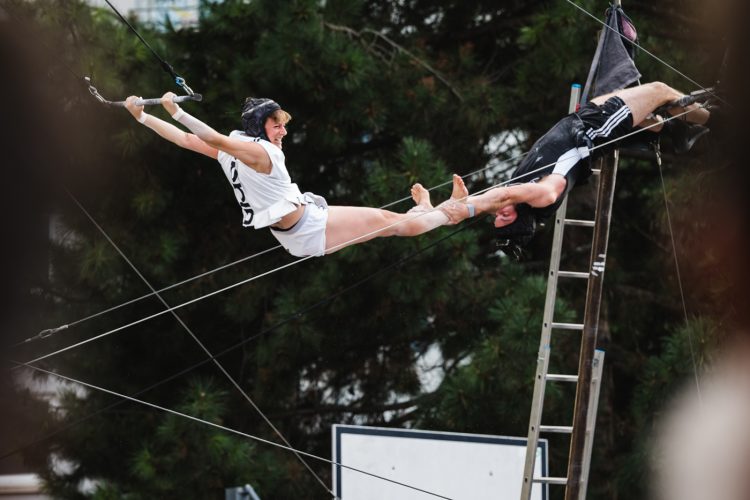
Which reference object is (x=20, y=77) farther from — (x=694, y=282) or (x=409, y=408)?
(x=694, y=282)

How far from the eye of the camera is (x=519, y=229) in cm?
760

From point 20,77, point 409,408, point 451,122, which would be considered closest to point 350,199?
point 451,122

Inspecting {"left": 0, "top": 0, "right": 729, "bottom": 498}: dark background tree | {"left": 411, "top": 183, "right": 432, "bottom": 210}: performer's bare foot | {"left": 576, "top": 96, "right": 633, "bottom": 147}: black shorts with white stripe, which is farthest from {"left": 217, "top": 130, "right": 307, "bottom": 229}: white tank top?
{"left": 0, "top": 0, "right": 729, "bottom": 498}: dark background tree

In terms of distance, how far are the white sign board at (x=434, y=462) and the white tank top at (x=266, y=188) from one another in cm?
362

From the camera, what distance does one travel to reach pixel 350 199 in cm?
1211

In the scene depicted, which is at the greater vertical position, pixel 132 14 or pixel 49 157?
pixel 132 14

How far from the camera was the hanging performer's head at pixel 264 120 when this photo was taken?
6992 mm

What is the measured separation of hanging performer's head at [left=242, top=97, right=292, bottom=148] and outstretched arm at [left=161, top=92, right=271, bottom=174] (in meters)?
0.14

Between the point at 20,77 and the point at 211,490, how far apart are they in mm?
3796

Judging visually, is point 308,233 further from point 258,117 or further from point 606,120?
point 606,120

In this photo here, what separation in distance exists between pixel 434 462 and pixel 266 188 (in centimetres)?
404

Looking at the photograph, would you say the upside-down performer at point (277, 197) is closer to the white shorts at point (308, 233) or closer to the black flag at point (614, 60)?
the white shorts at point (308, 233)

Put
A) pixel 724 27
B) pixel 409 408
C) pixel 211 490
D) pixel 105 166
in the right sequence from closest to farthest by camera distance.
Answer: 1. pixel 724 27
2. pixel 211 490
3. pixel 105 166
4. pixel 409 408

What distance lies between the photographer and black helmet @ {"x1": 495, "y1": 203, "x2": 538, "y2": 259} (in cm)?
759
